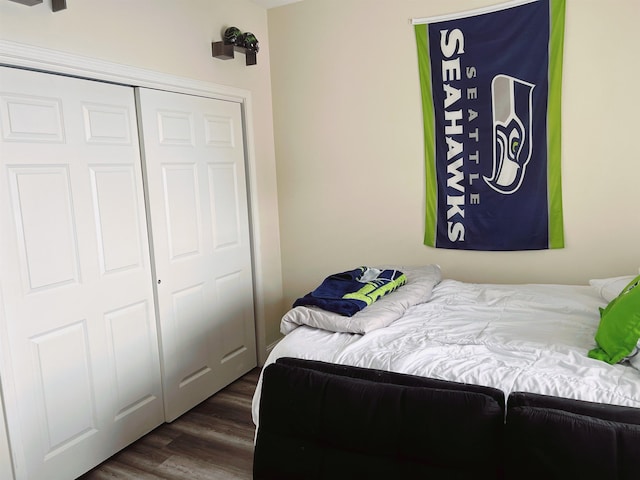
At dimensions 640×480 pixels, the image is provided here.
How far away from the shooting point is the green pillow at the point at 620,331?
1750 mm

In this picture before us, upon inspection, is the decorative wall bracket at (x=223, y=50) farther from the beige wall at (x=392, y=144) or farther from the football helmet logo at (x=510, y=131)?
the football helmet logo at (x=510, y=131)

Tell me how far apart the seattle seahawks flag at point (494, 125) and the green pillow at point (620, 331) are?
1.19 m

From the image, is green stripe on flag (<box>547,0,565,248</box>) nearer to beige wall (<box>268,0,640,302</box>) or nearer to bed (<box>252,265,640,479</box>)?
beige wall (<box>268,0,640,302</box>)

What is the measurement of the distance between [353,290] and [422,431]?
1025mm

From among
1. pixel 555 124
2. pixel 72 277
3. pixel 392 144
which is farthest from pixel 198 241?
pixel 555 124

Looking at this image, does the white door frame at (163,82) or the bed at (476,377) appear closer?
the bed at (476,377)

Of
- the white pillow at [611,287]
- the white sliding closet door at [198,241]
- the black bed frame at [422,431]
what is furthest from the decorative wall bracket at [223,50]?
the white pillow at [611,287]

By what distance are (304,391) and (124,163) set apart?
1572 millimetres

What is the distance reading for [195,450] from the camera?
2.63m

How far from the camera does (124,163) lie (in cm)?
264

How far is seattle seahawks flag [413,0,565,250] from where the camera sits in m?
2.91

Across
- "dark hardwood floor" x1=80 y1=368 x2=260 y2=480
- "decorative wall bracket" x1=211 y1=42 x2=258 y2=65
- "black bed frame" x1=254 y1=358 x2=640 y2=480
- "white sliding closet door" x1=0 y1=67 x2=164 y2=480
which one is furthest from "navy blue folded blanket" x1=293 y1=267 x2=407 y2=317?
"decorative wall bracket" x1=211 y1=42 x2=258 y2=65

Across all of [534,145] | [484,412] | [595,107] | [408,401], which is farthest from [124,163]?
[595,107]

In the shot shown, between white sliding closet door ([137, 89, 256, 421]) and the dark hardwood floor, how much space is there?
0.47 feet
